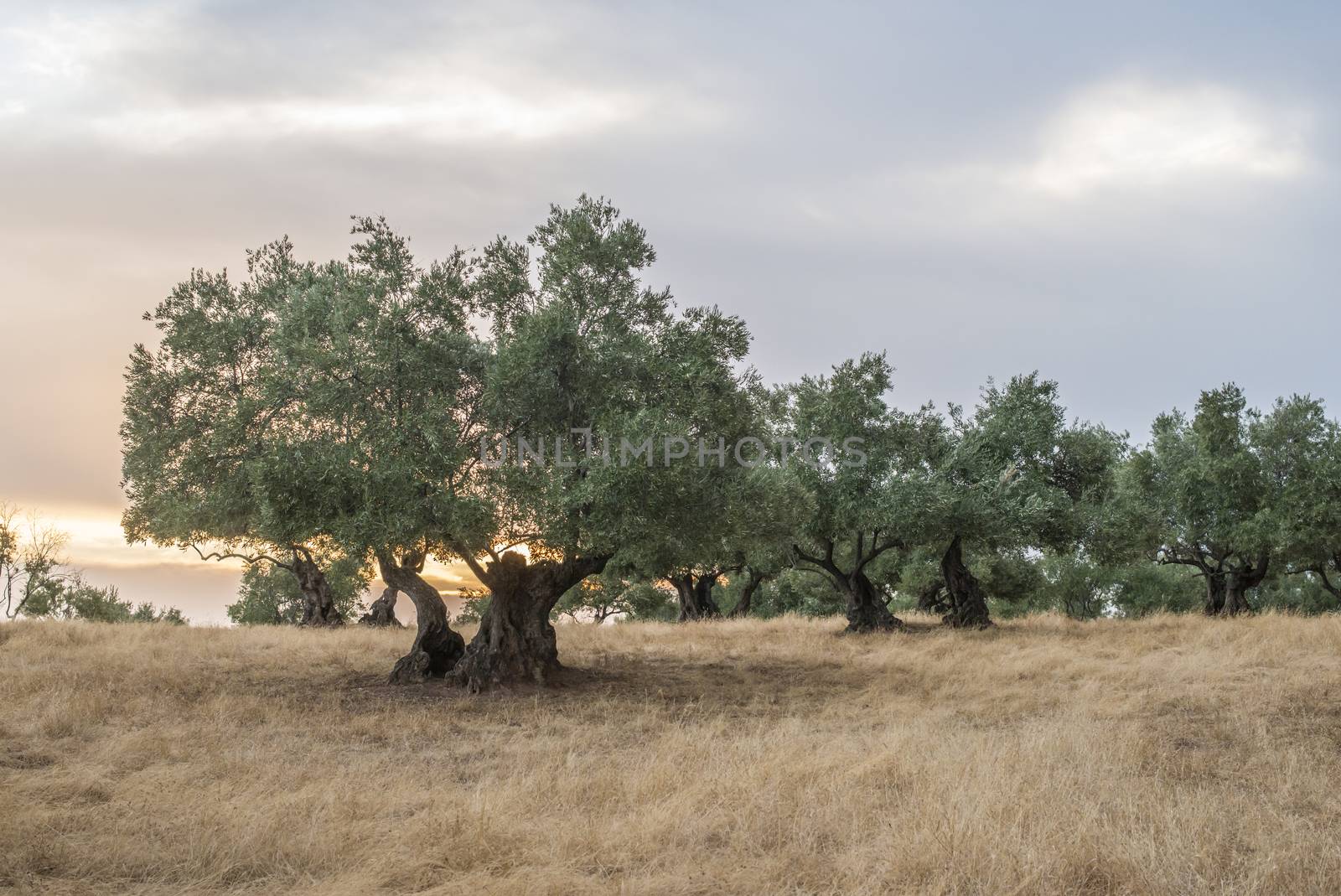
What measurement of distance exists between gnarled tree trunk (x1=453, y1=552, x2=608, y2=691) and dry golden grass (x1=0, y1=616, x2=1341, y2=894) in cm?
114

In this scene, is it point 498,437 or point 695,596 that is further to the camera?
point 695,596

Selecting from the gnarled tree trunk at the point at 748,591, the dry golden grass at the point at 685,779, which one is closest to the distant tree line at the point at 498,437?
the dry golden grass at the point at 685,779

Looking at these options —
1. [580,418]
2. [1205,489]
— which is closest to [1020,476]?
[1205,489]

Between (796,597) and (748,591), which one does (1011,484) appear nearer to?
(748,591)

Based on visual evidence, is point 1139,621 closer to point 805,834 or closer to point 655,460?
point 655,460

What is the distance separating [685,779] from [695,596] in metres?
41.2

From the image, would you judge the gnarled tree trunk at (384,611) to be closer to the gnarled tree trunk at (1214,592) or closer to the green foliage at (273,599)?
the green foliage at (273,599)

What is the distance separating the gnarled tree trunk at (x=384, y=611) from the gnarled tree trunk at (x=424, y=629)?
18972 millimetres

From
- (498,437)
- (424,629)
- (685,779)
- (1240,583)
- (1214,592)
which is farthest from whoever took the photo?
(1214,592)

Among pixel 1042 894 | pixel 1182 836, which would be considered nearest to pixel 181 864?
pixel 1042 894

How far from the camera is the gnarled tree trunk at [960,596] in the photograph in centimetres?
3766

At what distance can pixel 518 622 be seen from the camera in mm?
23391

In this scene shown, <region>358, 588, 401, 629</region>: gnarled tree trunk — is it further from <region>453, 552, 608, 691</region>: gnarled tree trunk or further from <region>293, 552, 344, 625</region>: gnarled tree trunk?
<region>453, 552, 608, 691</region>: gnarled tree trunk

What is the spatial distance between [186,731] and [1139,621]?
111 ft
